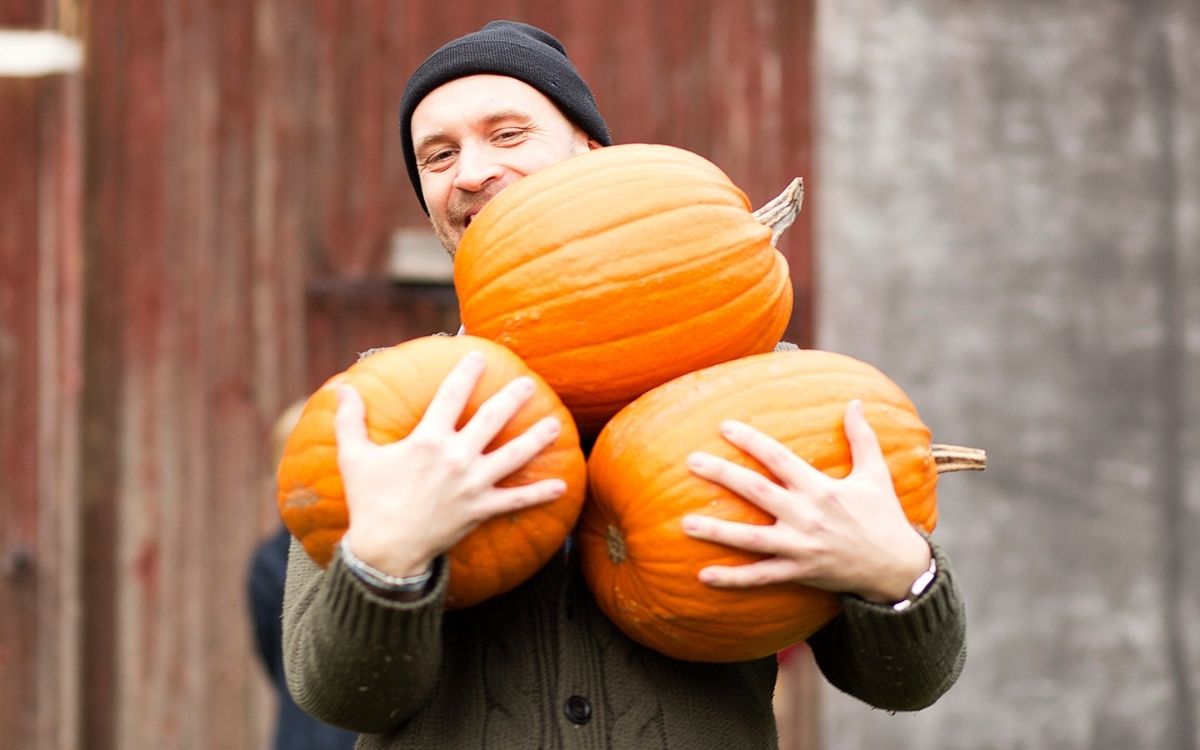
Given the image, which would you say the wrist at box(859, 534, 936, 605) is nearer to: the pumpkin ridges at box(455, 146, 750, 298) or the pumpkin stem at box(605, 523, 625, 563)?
the pumpkin stem at box(605, 523, 625, 563)

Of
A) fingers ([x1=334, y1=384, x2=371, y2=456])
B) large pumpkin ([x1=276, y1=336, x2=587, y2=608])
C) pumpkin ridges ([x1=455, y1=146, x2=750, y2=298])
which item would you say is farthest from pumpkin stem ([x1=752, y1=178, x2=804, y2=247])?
fingers ([x1=334, y1=384, x2=371, y2=456])

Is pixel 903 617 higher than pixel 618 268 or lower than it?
lower

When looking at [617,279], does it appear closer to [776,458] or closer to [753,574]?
[776,458]

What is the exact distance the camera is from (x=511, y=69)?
2.09 m

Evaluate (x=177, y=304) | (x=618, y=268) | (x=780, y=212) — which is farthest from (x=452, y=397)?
(x=177, y=304)

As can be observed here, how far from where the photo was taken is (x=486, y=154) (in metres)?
1.97

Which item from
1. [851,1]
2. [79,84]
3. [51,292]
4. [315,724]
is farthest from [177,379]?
[851,1]

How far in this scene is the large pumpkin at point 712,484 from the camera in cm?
158

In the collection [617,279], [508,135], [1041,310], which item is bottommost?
[1041,310]

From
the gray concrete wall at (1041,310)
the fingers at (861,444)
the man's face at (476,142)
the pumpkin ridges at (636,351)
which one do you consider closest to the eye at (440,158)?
the man's face at (476,142)

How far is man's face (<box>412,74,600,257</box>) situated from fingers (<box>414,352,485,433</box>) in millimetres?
478

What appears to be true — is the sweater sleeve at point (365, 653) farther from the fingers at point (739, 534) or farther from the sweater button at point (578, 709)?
the fingers at point (739, 534)

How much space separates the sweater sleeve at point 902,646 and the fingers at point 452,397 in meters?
0.56

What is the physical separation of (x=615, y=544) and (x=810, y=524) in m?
0.28
